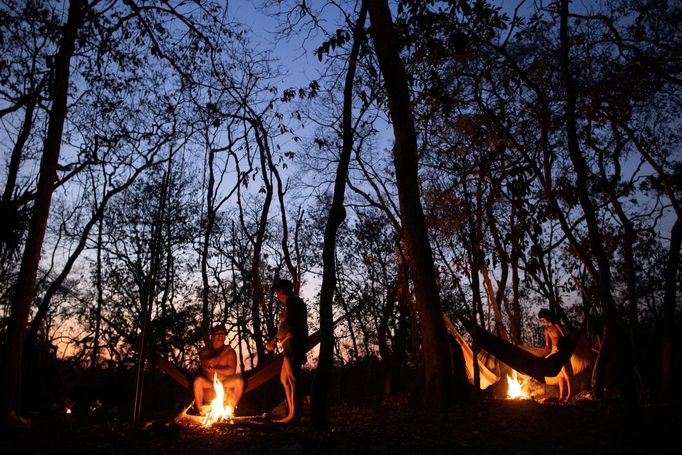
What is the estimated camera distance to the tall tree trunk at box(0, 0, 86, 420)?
13.3 feet

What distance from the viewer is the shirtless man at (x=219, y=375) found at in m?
5.52

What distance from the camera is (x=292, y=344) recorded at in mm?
4926

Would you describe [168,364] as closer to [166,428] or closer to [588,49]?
[166,428]

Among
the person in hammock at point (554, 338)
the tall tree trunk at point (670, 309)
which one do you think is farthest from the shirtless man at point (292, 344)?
the tall tree trunk at point (670, 309)

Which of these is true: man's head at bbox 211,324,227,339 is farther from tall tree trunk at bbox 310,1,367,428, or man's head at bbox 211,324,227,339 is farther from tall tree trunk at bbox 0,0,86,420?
tall tree trunk at bbox 0,0,86,420

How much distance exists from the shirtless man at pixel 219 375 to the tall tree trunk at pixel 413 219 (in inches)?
91.5

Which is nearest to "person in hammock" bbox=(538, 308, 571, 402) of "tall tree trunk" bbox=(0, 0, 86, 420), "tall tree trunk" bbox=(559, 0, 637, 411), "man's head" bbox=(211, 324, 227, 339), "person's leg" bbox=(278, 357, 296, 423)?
"tall tree trunk" bbox=(559, 0, 637, 411)

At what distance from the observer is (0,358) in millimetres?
4070

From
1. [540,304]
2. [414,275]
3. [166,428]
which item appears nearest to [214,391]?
[166,428]

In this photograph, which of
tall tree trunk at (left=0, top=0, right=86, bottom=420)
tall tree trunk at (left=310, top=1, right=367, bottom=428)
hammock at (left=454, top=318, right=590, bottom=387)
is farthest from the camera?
hammock at (left=454, top=318, right=590, bottom=387)

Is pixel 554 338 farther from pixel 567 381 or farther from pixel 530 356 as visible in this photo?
pixel 567 381

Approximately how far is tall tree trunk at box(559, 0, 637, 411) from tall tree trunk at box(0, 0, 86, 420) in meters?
5.27

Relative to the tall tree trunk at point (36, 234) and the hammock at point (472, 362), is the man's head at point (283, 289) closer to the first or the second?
the tall tree trunk at point (36, 234)

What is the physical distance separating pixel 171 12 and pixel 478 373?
256 inches
